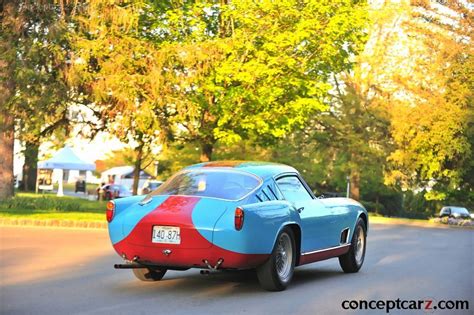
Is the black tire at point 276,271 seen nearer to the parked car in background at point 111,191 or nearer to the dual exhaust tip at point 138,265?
the dual exhaust tip at point 138,265

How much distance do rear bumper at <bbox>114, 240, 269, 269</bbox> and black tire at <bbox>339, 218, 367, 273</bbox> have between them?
118 inches

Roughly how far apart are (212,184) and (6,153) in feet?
62.6

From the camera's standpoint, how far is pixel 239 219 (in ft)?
31.0

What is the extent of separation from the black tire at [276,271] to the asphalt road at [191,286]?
0.10 metres

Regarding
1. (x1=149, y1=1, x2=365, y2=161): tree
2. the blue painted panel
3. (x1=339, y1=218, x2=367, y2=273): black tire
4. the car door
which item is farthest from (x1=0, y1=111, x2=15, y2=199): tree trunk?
the blue painted panel

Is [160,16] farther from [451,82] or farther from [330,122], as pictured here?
[330,122]

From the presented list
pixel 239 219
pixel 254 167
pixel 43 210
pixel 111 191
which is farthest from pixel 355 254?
pixel 111 191

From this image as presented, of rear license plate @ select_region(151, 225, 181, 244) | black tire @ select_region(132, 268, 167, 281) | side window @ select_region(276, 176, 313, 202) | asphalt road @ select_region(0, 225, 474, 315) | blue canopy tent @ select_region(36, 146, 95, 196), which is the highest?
blue canopy tent @ select_region(36, 146, 95, 196)

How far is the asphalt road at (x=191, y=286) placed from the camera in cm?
857

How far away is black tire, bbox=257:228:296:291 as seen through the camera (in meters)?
9.85

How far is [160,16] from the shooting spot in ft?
99.7

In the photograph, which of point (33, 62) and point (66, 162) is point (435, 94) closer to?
point (66, 162)

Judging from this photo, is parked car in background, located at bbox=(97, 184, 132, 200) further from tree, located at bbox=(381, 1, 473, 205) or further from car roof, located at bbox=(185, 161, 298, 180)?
car roof, located at bbox=(185, 161, 298, 180)

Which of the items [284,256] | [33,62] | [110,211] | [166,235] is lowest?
[284,256]
